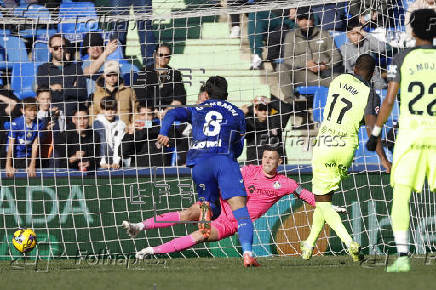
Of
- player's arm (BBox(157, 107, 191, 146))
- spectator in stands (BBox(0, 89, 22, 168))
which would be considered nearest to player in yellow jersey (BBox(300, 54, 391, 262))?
player's arm (BBox(157, 107, 191, 146))

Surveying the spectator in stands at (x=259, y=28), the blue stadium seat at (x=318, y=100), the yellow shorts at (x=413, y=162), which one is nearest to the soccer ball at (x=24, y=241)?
the yellow shorts at (x=413, y=162)

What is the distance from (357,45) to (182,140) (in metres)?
2.96

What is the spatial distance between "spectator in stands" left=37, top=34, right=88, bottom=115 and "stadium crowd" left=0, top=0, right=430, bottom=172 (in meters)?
0.02

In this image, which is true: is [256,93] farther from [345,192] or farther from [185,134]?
[345,192]

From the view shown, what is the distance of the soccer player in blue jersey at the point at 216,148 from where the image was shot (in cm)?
889

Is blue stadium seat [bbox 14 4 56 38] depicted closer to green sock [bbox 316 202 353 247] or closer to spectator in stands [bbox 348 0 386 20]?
spectator in stands [bbox 348 0 386 20]

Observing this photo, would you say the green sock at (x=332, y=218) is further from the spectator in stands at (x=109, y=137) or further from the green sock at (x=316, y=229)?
the spectator in stands at (x=109, y=137)

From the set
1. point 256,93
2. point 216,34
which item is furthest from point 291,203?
point 216,34

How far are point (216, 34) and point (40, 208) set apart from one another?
5.04 m

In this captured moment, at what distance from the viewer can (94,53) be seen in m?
13.4

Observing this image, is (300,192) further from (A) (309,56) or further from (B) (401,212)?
(A) (309,56)

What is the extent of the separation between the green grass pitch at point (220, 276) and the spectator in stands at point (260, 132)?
327 centimetres

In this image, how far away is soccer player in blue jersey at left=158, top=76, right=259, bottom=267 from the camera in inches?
350

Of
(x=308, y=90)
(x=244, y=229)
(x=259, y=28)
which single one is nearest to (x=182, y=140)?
(x=308, y=90)
